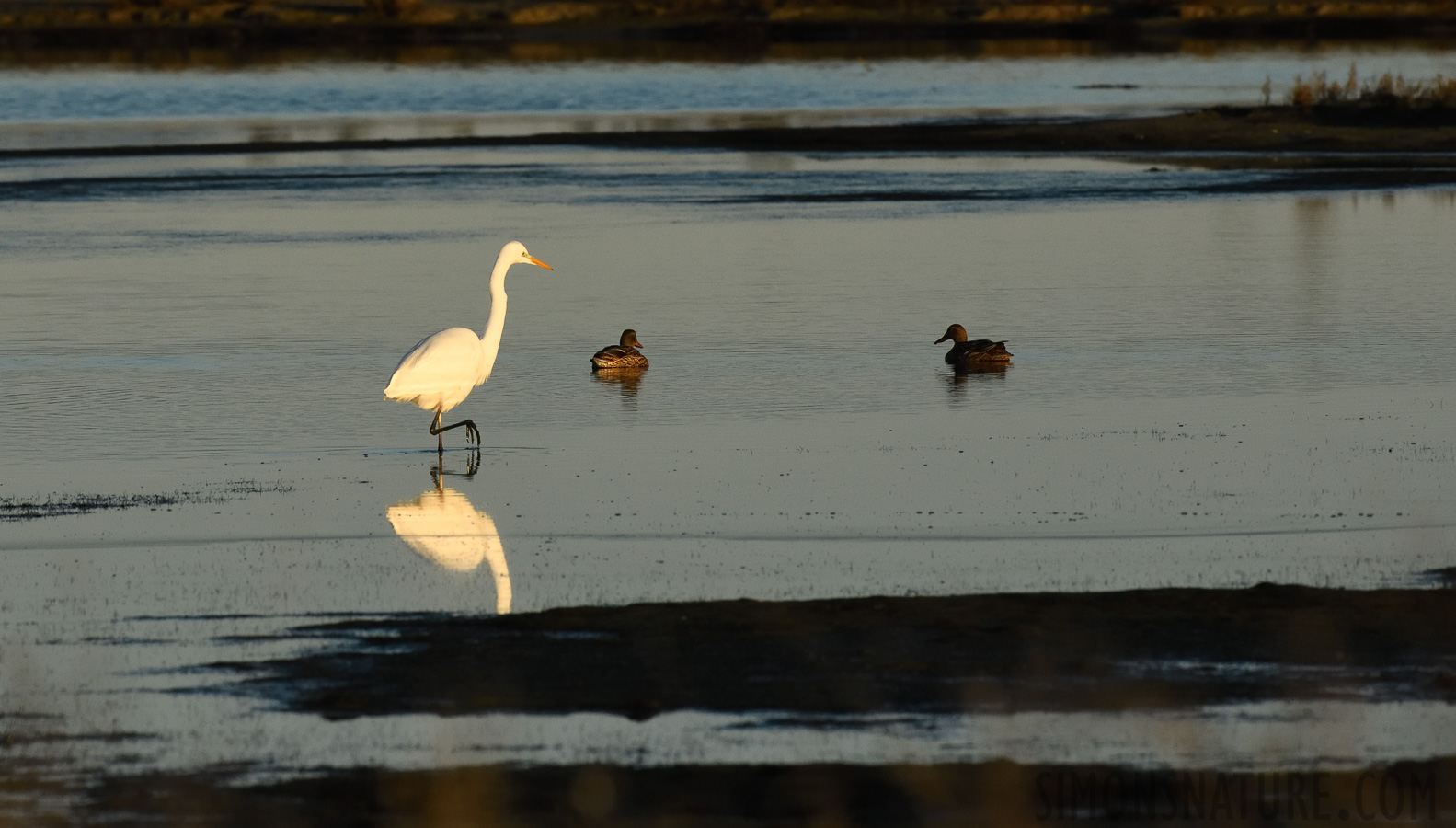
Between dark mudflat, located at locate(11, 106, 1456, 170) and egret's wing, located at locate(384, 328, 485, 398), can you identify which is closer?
egret's wing, located at locate(384, 328, 485, 398)

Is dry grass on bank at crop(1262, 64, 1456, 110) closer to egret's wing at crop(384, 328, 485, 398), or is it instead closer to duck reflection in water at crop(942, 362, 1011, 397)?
duck reflection in water at crop(942, 362, 1011, 397)

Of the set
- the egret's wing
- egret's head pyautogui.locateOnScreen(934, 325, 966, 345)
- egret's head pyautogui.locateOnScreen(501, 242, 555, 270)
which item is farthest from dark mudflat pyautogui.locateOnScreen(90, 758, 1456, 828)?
egret's head pyautogui.locateOnScreen(934, 325, 966, 345)

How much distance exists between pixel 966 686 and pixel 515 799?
6.43 feet

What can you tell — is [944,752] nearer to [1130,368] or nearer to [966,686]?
[966,686]

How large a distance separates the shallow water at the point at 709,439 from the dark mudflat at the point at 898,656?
0.85 ft

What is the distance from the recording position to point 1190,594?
358 inches

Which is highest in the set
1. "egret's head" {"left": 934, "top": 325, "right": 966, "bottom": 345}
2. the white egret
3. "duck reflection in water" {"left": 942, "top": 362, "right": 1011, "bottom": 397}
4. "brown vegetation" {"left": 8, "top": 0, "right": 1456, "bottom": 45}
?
"brown vegetation" {"left": 8, "top": 0, "right": 1456, "bottom": 45}

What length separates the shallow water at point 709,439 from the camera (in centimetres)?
786

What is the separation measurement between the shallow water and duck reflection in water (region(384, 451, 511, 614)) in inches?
1.6

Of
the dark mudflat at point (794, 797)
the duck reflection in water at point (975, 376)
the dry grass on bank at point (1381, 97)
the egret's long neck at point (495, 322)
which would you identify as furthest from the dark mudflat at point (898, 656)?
the dry grass on bank at point (1381, 97)

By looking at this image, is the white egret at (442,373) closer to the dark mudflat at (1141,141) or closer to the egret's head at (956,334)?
the egret's head at (956,334)

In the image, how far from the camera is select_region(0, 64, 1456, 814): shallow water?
7863mm

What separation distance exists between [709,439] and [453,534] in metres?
3.07

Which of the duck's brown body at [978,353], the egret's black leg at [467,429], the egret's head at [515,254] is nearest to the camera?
the egret's black leg at [467,429]
